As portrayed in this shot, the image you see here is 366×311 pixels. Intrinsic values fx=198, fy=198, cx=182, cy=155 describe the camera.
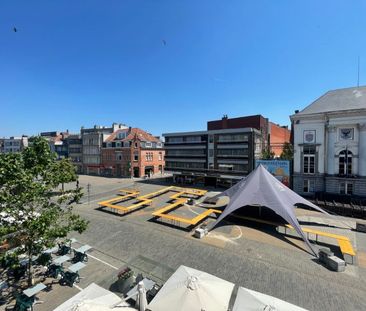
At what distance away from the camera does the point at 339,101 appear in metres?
27.1

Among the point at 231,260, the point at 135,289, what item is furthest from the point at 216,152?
the point at 135,289

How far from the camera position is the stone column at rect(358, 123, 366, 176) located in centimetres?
2412

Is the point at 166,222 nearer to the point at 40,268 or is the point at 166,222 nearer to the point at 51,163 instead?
the point at 40,268

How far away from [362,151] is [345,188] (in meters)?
4.97

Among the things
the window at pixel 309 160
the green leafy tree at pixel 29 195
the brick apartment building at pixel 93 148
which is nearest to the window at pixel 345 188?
the window at pixel 309 160

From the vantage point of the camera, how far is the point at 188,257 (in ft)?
42.1

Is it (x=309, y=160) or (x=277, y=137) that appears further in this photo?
(x=277, y=137)

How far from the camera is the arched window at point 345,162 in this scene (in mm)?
25156

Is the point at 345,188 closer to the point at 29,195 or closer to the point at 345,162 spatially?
the point at 345,162

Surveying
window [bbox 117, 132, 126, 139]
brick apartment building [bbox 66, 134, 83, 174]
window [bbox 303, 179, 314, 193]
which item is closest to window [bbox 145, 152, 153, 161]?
window [bbox 117, 132, 126, 139]

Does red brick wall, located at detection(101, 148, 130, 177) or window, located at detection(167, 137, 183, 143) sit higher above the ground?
window, located at detection(167, 137, 183, 143)

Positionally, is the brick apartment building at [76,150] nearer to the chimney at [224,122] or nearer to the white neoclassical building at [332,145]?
the chimney at [224,122]

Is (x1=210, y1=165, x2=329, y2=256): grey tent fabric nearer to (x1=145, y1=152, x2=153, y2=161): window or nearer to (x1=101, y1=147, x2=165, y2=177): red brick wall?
(x1=101, y1=147, x2=165, y2=177): red brick wall

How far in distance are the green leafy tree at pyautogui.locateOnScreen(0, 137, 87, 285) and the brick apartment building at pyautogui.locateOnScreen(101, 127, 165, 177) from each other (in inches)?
1565
